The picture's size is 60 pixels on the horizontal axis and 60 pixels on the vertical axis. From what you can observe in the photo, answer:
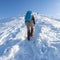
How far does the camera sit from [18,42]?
11711 millimetres

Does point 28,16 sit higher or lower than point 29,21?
higher

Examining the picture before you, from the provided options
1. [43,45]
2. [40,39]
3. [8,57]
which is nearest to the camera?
[8,57]

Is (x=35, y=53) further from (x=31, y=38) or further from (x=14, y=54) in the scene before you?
(x=31, y=38)

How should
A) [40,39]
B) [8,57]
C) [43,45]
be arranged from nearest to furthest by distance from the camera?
[8,57]
[43,45]
[40,39]

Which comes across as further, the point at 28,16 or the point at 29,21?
the point at 29,21

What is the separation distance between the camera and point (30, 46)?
10852 millimetres

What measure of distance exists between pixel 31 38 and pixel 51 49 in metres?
2.71

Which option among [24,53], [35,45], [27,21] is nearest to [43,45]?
[35,45]

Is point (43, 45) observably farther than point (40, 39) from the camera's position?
No

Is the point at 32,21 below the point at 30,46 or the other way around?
the other way around

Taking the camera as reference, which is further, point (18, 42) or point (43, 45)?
point (18, 42)

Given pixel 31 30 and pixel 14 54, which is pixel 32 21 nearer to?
pixel 31 30

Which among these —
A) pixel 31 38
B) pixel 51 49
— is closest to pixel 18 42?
pixel 31 38

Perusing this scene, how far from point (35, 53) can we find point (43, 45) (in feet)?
3.70
